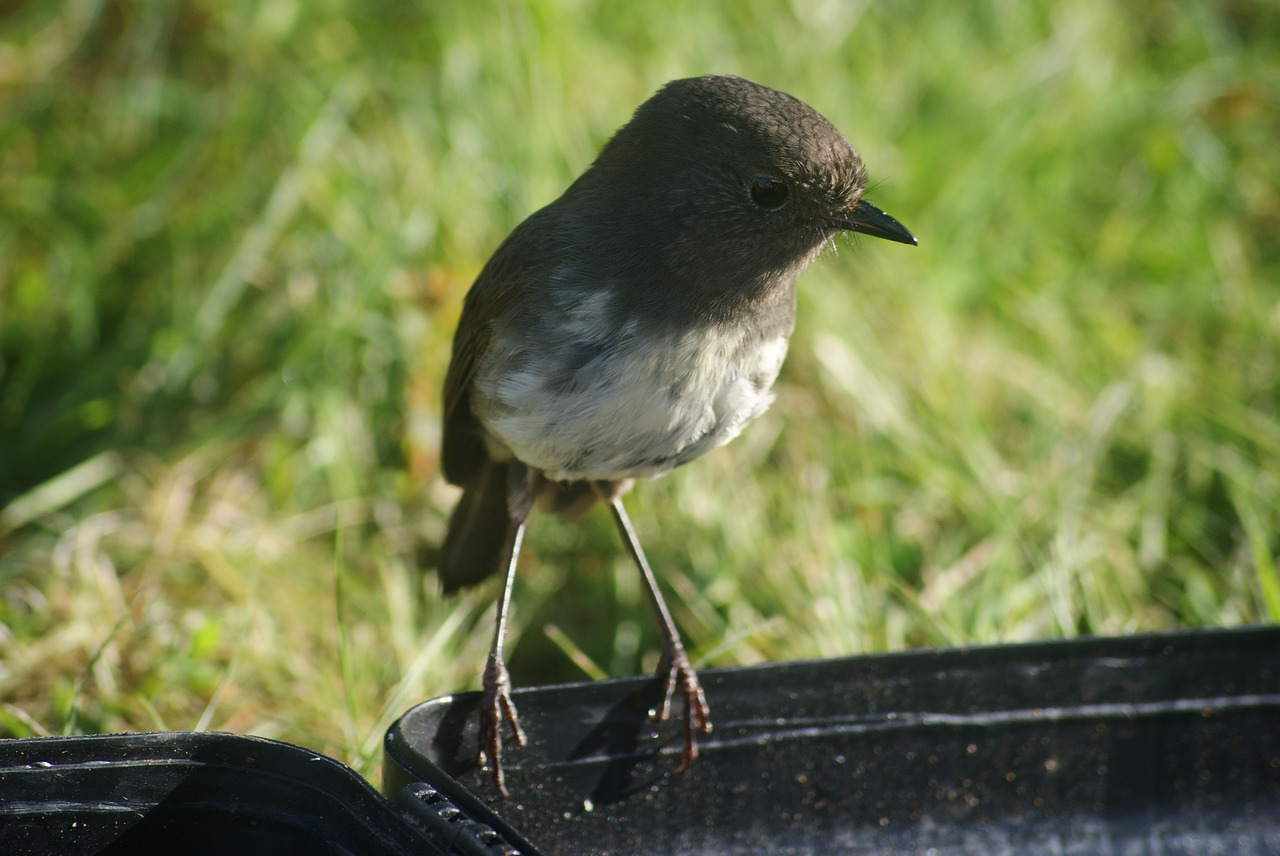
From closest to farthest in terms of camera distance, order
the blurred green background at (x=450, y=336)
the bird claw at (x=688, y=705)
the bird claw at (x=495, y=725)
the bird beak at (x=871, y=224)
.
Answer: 1. the bird claw at (x=495, y=725)
2. the bird claw at (x=688, y=705)
3. the bird beak at (x=871, y=224)
4. the blurred green background at (x=450, y=336)

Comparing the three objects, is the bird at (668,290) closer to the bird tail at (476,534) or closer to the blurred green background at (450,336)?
the bird tail at (476,534)

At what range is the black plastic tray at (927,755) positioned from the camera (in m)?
2.79

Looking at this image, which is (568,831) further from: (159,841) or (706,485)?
(706,485)

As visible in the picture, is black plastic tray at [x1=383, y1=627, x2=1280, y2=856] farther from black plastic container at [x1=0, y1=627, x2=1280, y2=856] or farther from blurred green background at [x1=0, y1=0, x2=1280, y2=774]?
blurred green background at [x1=0, y1=0, x2=1280, y2=774]

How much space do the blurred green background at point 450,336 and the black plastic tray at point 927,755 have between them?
22.3 inches

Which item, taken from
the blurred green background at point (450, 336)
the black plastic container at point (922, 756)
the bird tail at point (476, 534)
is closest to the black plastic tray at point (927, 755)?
the black plastic container at point (922, 756)

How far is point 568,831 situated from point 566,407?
3.02 feet

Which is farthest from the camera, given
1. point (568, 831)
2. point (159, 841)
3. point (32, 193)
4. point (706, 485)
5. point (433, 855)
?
point (32, 193)

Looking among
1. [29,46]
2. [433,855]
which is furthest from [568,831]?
[29,46]

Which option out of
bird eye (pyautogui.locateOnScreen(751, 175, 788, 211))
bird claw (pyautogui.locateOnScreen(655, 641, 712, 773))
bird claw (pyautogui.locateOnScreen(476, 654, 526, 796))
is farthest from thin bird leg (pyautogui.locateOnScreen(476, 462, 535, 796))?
bird eye (pyautogui.locateOnScreen(751, 175, 788, 211))

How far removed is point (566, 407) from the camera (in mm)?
2883

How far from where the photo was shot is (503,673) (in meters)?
3.04

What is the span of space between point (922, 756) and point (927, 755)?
0.04 ft

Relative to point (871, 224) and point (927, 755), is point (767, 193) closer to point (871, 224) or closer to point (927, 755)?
point (871, 224)
